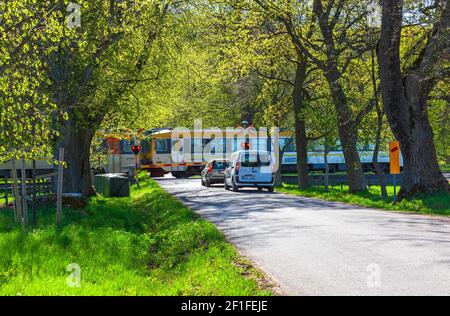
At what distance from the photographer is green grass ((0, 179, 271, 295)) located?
7.59 m

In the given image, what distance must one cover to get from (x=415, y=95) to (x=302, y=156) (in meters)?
11.7

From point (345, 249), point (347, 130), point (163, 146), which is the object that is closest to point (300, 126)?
point (347, 130)

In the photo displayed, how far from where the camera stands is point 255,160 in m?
30.2

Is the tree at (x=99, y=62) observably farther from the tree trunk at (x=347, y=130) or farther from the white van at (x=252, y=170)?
the white van at (x=252, y=170)

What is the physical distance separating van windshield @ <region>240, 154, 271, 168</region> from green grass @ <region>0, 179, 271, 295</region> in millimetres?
14251

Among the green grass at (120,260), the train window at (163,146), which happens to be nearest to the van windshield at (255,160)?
the green grass at (120,260)

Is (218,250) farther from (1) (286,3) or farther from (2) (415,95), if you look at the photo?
(1) (286,3)

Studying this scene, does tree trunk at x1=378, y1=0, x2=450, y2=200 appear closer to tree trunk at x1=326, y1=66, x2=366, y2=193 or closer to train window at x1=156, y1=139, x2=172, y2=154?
tree trunk at x1=326, y1=66, x2=366, y2=193

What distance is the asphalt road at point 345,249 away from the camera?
7293 mm

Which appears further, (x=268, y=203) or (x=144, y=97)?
(x=144, y=97)

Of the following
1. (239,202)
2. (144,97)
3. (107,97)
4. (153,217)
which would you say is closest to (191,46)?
(144,97)

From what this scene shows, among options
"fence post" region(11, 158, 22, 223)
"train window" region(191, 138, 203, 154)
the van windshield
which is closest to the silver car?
the van windshield
